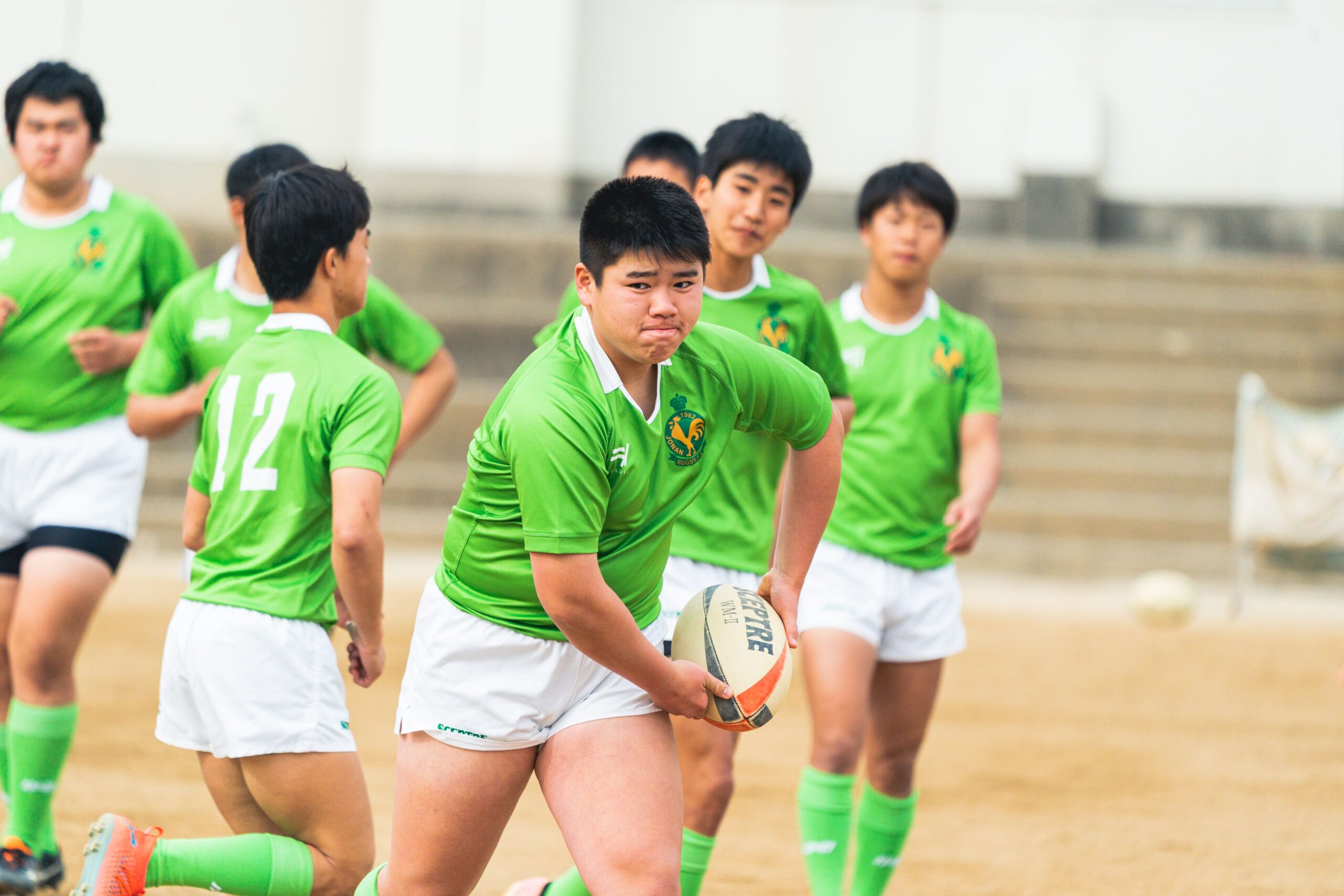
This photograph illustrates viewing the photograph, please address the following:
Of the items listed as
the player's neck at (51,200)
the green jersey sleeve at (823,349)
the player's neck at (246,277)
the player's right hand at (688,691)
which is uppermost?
the player's neck at (51,200)

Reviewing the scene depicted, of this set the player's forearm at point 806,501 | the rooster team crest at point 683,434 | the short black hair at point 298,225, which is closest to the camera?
the rooster team crest at point 683,434

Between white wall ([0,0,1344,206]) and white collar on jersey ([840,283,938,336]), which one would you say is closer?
white collar on jersey ([840,283,938,336])

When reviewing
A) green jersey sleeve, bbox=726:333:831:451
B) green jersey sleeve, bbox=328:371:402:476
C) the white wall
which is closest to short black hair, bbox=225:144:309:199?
green jersey sleeve, bbox=328:371:402:476

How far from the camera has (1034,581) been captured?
41.7ft

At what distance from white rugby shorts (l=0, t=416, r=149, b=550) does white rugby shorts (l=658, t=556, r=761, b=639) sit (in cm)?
180

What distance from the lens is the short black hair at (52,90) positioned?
16.7 ft

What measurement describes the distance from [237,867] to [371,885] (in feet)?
1.45

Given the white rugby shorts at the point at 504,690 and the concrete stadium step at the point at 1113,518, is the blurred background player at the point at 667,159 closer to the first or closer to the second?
the white rugby shorts at the point at 504,690

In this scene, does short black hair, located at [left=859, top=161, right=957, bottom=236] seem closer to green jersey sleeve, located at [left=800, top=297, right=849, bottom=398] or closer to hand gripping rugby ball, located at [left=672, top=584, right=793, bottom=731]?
green jersey sleeve, located at [left=800, top=297, right=849, bottom=398]

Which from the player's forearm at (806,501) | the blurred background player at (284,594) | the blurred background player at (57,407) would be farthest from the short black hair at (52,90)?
the player's forearm at (806,501)

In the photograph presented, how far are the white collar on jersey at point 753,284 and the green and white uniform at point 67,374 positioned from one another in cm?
201

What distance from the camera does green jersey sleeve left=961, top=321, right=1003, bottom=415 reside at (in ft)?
16.8

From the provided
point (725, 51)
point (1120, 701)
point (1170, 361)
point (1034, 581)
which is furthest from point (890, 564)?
point (725, 51)

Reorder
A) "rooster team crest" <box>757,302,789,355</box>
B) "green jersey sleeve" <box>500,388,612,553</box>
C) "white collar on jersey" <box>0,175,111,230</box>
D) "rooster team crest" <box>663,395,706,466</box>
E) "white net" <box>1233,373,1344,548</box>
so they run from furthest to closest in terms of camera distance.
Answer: "white net" <box>1233,373,1344,548</box>, "white collar on jersey" <box>0,175,111,230</box>, "rooster team crest" <box>757,302,789,355</box>, "rooster team crest" <box>663,395,706,466</box>, "green jersey sleeve" <box>500,388,612,553</box>
